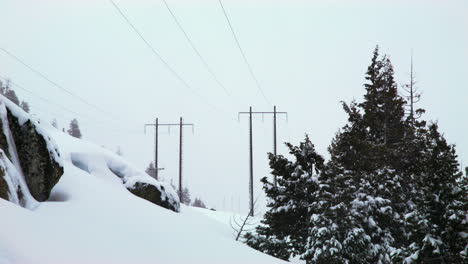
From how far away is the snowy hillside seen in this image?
18.1 feet

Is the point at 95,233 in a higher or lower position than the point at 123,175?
lower

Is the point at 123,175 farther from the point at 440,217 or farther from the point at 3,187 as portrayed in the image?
the point at 440,217

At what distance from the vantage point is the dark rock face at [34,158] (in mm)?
8609

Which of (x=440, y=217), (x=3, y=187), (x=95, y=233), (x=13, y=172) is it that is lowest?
(x=440, y=217)

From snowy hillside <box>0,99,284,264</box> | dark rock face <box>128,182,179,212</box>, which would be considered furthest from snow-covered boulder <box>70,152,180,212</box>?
snowy hillside <box>0,99,284,264</box>

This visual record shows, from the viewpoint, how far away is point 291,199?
1978cm

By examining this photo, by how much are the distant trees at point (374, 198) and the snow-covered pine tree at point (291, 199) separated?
5 cm

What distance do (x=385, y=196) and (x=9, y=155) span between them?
59.8 ft

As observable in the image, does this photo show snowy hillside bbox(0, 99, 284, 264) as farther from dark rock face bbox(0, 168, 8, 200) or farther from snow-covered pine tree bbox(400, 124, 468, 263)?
snow-covered pine tree bbox(400, 124, 468, 263)

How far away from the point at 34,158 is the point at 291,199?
1310cm

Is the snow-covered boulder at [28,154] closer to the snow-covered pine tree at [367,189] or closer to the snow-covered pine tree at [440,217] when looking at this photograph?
the snow-covered pine tree at [367,189]

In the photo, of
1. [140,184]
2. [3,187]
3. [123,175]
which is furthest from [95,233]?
[123,175]

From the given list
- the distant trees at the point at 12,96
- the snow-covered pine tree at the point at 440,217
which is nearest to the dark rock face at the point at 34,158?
the snow-covered pine tree at the point at 440,217

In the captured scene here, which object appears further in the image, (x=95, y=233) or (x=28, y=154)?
(x=28, y=154)
